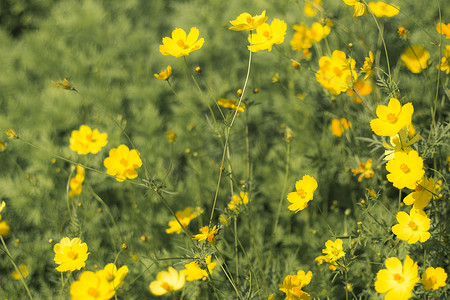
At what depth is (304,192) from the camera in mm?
1064

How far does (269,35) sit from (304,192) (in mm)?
509

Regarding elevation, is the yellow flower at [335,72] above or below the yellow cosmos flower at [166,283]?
above

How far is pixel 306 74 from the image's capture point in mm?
1929

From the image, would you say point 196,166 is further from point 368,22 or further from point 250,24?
point 368,22

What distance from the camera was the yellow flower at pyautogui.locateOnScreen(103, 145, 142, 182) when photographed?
120 cm

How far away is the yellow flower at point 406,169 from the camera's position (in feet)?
3.01

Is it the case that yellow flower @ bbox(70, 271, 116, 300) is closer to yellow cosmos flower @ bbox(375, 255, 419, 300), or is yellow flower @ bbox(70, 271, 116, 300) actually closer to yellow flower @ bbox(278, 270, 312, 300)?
yellow flower @ bbox(278, 270, 312, 300)


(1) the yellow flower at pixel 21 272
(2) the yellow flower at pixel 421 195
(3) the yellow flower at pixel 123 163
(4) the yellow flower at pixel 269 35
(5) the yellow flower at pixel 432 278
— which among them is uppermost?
(4) the yellow flower at pixel 269 35

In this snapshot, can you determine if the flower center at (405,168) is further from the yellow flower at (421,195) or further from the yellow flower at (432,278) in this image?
the yellow flower at (432,278)

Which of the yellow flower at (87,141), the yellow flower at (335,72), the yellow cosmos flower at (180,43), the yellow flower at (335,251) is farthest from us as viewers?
the yellow flower at (87,141)

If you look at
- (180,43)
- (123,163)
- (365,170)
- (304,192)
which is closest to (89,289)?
(123,163)

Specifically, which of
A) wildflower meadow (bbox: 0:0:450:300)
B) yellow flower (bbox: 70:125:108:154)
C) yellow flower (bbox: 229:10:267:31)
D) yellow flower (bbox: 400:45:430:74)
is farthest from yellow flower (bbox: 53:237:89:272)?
yellow flower (bbox: 400:45:430:74)

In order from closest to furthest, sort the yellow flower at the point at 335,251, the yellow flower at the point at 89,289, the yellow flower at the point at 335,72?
the yellow flower at the point at 89,289 < the yellow flower at the point at 335,251 < the yellow flower at the point at 335,72

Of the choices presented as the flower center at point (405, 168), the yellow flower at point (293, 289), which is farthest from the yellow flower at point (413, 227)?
the yellow flower at point (293, 289)
